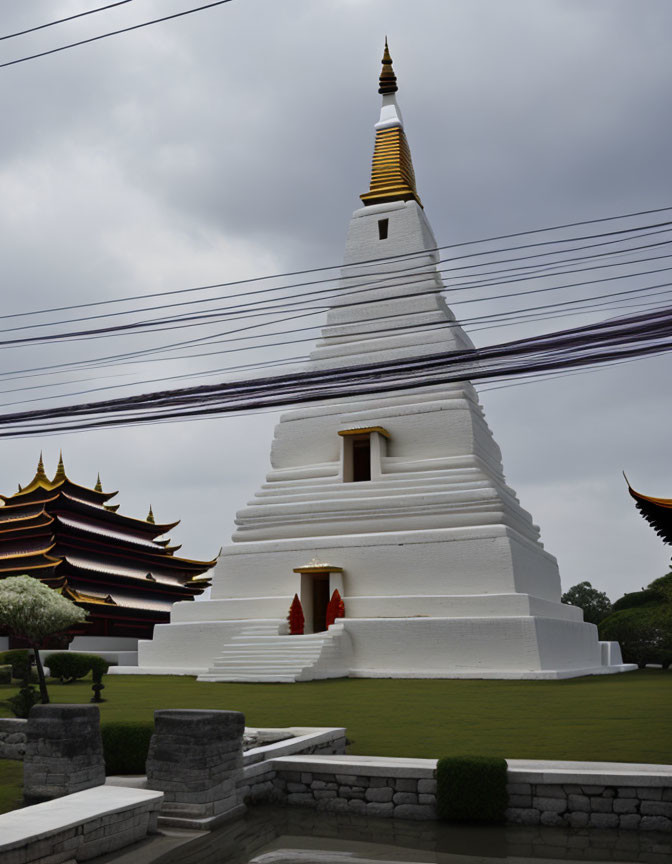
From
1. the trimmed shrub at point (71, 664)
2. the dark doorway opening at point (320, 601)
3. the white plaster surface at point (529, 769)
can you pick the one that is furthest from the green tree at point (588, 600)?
the white plaster surface at point (529, 769)

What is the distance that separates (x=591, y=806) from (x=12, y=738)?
24.0ft

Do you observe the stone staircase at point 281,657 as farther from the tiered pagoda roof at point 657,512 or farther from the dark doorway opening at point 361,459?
the tiered pagoda roof at point 657,512

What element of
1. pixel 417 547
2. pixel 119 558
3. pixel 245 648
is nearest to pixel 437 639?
pixel 417 547

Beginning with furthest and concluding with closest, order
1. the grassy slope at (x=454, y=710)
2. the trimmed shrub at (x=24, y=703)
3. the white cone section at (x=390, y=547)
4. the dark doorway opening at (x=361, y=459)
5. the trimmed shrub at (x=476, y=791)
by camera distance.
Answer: the dark doorway opening at (x=361, y=459) < the white cone section at (x=390, y=547) < the trimmed shrub at (x=24, y=703) < the grassy slope at (x=454, y=710) < the trimmed shrub at (x=476, y=791)

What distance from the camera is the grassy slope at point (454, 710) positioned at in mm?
9833

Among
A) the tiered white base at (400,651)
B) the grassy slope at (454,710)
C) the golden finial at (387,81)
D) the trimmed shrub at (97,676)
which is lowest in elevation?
the grassy slope at (454,710)

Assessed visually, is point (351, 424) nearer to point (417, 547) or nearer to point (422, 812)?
point (417, 547)

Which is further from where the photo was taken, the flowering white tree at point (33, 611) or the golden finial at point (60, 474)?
the golden finial at point (60, 474)

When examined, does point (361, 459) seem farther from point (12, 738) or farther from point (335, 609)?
point (12, 738)

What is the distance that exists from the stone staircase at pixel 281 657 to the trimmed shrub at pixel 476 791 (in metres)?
9.71

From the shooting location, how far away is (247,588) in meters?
22.6

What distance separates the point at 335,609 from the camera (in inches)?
803

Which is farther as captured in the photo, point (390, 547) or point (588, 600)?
point (588, 600)

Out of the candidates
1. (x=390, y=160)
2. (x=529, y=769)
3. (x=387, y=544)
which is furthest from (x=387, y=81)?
(x=529, y=769)
